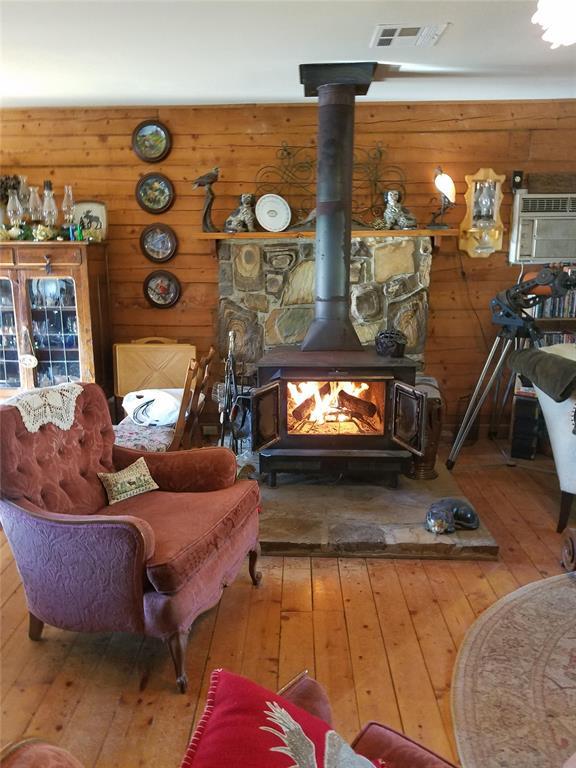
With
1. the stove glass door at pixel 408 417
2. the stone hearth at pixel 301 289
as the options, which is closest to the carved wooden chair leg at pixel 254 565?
the stove glass door at pixel 408 417

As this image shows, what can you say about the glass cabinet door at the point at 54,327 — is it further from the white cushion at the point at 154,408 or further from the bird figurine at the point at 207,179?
the bird figurine at the point at 207,179

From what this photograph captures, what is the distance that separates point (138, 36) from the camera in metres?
2.65

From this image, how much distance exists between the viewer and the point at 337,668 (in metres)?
2.00

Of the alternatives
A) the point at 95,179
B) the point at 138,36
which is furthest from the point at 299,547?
the point at 95,179

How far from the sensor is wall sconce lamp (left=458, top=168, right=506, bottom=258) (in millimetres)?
3967

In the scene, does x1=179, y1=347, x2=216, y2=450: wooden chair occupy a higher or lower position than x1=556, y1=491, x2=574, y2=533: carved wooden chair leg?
higher

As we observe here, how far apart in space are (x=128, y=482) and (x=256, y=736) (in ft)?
5.75

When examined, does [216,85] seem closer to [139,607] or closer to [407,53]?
[407,53]

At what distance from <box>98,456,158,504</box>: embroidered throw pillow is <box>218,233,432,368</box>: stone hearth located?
183cm

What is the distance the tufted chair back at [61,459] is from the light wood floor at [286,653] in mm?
531

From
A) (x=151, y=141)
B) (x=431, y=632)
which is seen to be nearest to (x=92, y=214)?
(x=151, y=141)

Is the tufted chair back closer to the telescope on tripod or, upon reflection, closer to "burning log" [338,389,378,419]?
"burning log" [338,389,378,419]

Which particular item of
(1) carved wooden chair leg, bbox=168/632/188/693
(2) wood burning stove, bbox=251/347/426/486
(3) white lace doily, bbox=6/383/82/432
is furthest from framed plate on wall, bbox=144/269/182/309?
(1) carved wooden chair leg, bbox=168/632/188/693

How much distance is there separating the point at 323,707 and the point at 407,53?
116 inches
